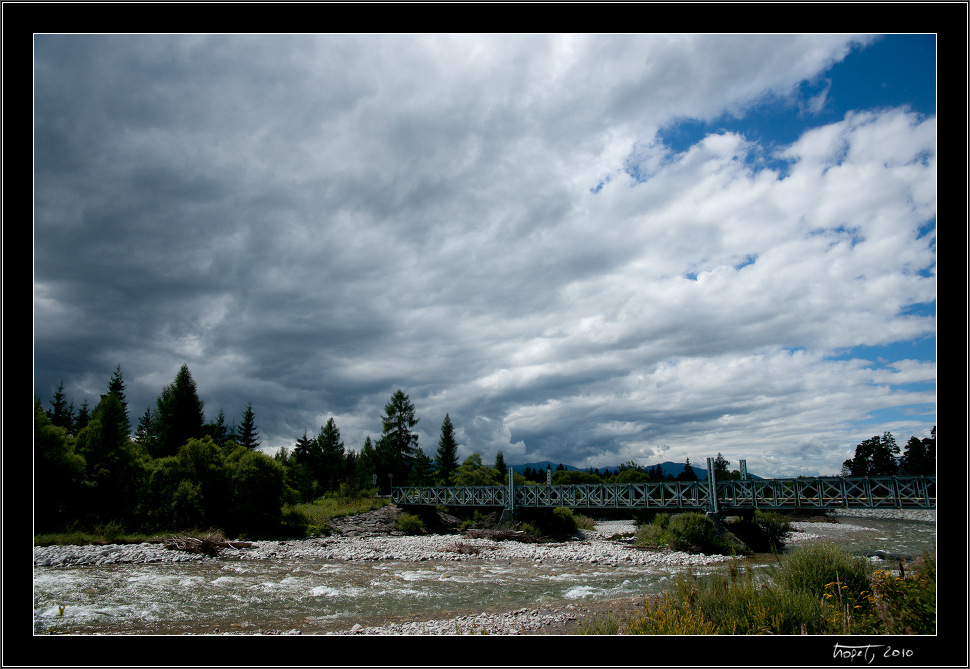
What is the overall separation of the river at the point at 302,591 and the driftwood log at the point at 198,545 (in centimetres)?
207

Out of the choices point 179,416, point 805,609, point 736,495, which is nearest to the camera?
point 805,609

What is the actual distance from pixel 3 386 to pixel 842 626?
9525 mm

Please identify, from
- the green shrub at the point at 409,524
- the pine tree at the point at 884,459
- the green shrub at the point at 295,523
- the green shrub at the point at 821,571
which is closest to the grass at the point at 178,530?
the green shrub at the point at 295,523

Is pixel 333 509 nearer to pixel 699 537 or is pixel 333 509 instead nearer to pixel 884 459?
pixel 699 537

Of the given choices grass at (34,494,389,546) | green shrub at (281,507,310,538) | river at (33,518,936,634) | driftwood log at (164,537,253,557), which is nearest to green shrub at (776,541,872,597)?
river at (33,518,936,634)

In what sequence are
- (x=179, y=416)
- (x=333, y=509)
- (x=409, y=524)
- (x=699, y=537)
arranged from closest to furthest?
1. (x=699, y=537)
2. (x=409, y=524)
3. (x=333, y=509)
4. (x=179, y=416)

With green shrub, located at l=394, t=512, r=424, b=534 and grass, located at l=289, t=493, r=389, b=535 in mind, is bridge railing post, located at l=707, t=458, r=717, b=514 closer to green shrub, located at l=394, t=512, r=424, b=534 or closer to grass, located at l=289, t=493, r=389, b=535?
green shrub, located at l=394, t=512, r=424, b=534

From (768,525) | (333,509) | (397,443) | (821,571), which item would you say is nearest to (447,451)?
(397,443)

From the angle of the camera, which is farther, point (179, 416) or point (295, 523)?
point (179, 416)

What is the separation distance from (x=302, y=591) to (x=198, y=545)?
30.6 ft

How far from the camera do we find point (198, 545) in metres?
18.6

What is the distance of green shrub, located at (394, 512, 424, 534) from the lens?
94.1 feet

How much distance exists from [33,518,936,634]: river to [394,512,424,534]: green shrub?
10.6m

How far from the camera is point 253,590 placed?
1223 cm
